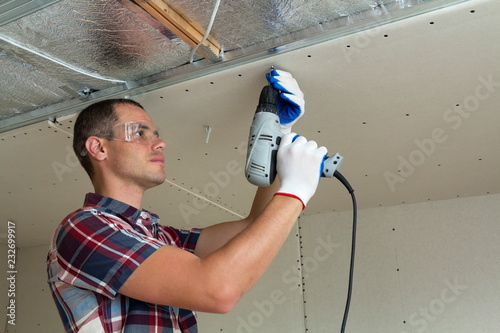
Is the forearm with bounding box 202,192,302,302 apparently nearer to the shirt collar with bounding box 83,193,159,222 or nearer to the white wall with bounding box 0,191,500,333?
the shirt collar with bounding box 83,193,159,222

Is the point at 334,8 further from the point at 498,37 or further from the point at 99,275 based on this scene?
the point at 99,275

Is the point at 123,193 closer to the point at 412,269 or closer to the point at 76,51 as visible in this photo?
the point at 76,51

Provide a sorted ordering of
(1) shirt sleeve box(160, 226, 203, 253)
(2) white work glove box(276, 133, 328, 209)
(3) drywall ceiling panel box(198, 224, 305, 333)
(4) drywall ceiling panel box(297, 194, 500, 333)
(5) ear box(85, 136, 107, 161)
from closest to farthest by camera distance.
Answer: (2) white work glove box(276, 133, 328, 209)
(5) ear box(85, 136, 107, 161)
(1) shirt sleeve box(160, 226, 203, 253)
(4) drywall ceiling panel box(297, 194, 500, 333)
(3) drywall ceiling panel box(198, 224, 305, 333)

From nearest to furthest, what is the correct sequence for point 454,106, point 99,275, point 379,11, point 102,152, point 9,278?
point 99,275, point 379,11, point 102,152, point 454,106, point 9,278

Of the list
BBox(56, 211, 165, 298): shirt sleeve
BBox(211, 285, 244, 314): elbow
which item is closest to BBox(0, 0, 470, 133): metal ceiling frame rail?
BBox(56, 211, 165, 298): shirt sleeve

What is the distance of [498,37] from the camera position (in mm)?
1125

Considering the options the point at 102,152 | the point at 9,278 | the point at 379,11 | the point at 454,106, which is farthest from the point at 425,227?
the point at 9,278

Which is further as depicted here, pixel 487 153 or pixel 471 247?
pixel 471 247

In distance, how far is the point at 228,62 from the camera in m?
1.26

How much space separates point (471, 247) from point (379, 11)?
1384mm

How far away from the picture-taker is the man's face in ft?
4.14

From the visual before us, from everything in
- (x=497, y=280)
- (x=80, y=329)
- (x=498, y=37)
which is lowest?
(x=80, y=329)

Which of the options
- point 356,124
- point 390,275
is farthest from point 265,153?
point 390,275

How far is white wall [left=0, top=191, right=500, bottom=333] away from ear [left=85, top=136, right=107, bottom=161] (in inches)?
54.9
